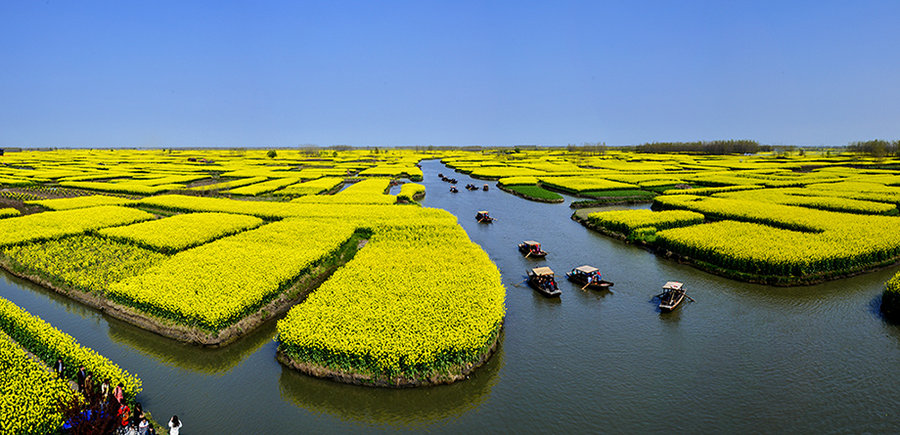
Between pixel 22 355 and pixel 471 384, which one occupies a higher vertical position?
pixel 22 355

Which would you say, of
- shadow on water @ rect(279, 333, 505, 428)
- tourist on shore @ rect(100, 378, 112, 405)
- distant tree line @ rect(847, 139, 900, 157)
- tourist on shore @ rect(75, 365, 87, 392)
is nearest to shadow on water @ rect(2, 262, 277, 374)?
shadow on water @ rect(279, 333, 505, 428)

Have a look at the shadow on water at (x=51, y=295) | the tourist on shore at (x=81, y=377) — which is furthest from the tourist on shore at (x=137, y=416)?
the shadow on water at (x=51, y=295)

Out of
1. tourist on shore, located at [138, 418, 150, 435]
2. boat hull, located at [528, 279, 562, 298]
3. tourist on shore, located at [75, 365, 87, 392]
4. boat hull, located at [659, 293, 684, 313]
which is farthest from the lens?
boat hull, located at [528, 279, 562, 298]

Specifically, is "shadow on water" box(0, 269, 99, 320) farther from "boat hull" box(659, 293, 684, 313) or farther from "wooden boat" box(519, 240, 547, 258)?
"boat hull" box(659, 293, 684, 313)

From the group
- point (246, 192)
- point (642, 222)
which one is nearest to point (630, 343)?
point (642, 222)

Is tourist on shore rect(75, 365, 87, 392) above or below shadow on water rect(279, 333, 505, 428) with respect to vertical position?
above

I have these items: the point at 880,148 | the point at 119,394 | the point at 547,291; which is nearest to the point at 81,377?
the point at 119,394

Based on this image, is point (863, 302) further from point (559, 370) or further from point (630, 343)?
point (559, 370)
